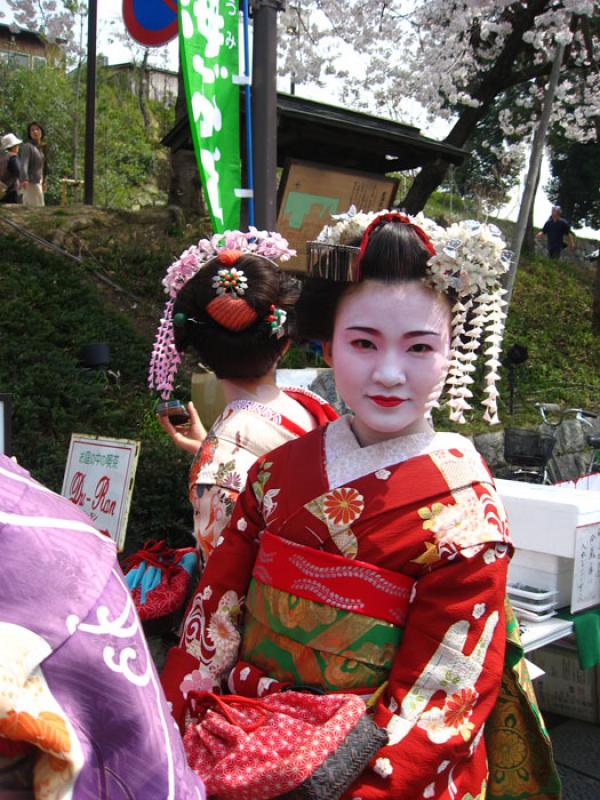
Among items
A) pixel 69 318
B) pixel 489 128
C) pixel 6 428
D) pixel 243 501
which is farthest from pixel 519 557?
pixel 489 128

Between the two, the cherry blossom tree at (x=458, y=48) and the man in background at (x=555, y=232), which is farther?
the man in background at (x=555, y=232)

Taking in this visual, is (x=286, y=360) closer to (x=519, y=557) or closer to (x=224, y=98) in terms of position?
(x=224, y=98)

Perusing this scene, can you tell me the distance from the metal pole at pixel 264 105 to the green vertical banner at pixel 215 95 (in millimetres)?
110

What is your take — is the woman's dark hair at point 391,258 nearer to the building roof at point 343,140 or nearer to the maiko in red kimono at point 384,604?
the maiko in red kimono at point 384,604

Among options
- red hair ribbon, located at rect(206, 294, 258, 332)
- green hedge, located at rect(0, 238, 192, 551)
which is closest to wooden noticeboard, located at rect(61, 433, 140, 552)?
red hair ribbon, located at rect(206, 294, 258, 332)

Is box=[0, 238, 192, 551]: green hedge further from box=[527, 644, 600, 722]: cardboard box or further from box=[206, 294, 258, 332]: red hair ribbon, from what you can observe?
box=[206, 294, 258, 332]: red hair ribbon

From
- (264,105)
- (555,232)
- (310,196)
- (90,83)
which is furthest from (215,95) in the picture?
(555,232)

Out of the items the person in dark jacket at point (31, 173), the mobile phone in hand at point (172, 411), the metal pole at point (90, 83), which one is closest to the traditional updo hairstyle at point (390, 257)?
the mobile phone in hand at point (172, 411)

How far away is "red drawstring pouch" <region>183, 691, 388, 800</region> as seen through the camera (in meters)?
1.46

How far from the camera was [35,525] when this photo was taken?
2.51 feet

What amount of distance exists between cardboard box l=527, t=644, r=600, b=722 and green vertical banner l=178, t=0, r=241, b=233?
252 cm

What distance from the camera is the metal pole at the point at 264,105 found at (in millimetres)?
3996

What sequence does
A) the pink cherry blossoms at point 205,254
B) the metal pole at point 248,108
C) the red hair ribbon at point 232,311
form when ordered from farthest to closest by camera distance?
1. the metal pole at point 248,108
2. the pink cherry blossoms at point 205,254
3. the red hair ribbon at point 232,311

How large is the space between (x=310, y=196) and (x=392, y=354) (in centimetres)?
534
